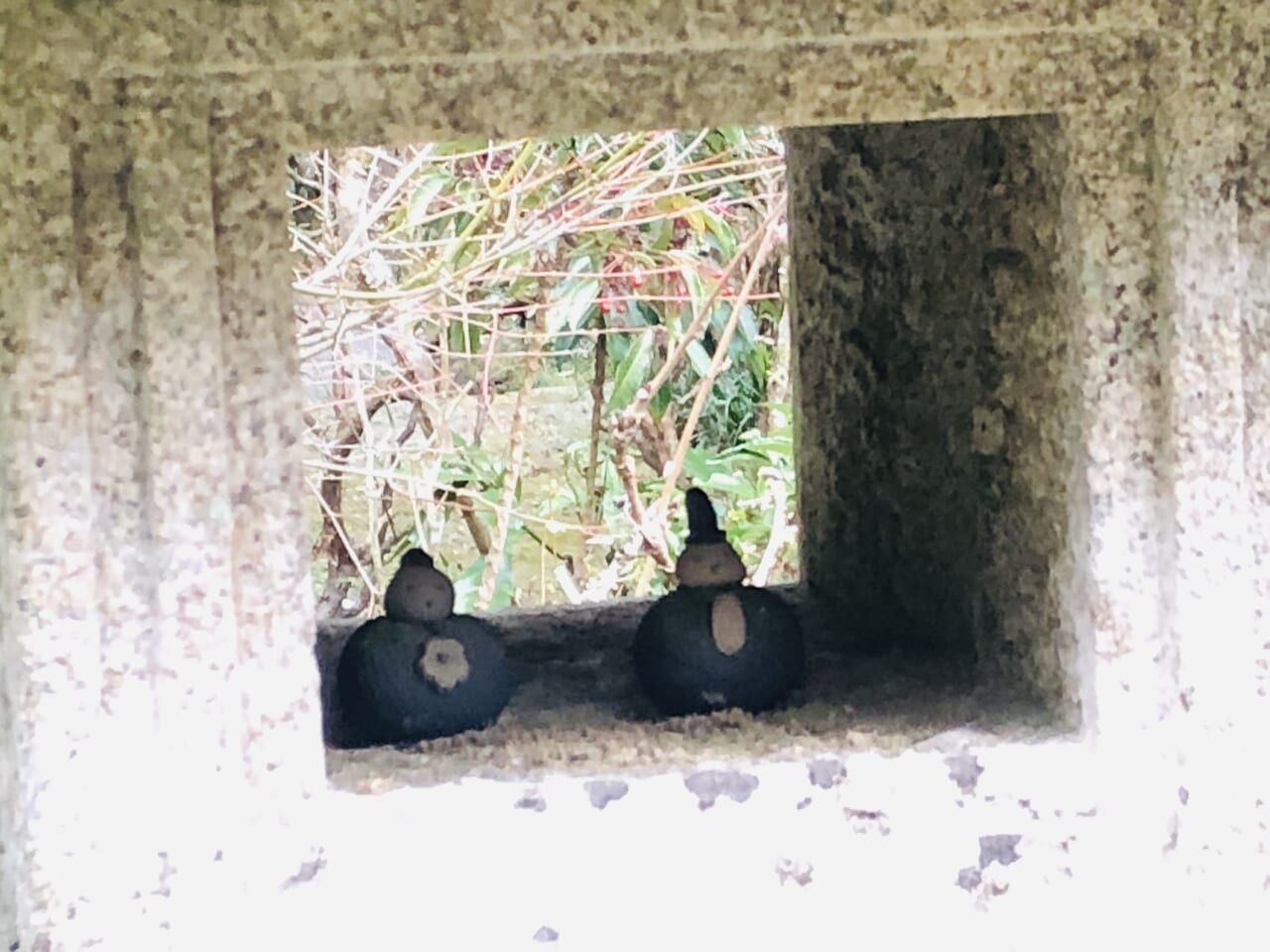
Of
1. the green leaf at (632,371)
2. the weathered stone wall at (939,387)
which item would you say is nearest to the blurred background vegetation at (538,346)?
the green leaf at (632,371)

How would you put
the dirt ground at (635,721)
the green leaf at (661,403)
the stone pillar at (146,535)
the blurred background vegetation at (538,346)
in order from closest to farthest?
the stone pillar at (146,535) < the dirt ground at (635,721) < the blurred background vegetation at (538,346) < the green leaf at (661,403)

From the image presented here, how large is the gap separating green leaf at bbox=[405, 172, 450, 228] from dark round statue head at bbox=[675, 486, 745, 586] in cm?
102

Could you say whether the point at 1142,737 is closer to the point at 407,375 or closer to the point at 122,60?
the point at 122,60

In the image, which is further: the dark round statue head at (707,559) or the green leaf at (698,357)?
the green leaf at (698,357)

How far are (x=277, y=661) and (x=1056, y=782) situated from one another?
403 mm

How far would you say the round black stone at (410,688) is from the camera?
0.89m

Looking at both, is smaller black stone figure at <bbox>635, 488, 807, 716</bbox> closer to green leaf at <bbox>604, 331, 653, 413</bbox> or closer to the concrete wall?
the concrete wall

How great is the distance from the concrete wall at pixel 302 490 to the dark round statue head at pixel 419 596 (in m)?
0.14

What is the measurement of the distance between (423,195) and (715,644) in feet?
3.69

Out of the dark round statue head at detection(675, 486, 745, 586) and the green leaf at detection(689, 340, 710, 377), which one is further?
the green leaf at detection(689, 340, 710, 377)

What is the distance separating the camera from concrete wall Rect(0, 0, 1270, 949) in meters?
0.72

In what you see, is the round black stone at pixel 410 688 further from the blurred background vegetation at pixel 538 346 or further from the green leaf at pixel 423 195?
the green leaf at pixel 423 195

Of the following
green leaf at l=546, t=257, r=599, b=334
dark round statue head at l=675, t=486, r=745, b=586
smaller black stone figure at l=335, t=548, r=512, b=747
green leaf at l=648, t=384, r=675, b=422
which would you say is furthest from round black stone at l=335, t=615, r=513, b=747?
green leaf at l=648, t=384, r=675, b=422

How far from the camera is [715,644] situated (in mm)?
930
